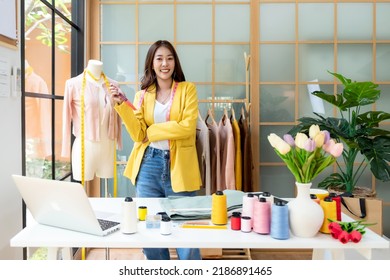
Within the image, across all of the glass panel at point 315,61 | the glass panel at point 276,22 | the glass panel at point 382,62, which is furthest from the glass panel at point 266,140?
the glass panel at point 382,62

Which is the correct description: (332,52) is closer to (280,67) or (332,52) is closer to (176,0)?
(280,67)

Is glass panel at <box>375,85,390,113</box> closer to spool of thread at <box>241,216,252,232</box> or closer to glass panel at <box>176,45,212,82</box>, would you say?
glass panel at <box>176,45,212,82</box>

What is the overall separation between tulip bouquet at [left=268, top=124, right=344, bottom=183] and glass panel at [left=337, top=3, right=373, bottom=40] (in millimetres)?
2210

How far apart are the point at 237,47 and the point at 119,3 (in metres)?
1.10

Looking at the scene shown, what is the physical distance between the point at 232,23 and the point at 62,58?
1.46 m

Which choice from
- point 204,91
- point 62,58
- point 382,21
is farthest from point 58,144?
point 382,21

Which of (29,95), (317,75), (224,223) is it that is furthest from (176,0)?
→ (224,223)

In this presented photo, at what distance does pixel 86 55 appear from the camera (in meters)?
3.13

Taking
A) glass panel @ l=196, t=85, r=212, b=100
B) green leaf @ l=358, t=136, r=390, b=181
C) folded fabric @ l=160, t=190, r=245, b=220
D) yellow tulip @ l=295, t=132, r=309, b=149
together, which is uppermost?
glass panel @ l=196, t=85, r=212, b=100

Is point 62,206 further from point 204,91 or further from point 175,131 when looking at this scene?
point 204,91

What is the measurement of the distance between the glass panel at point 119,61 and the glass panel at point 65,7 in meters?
0.41

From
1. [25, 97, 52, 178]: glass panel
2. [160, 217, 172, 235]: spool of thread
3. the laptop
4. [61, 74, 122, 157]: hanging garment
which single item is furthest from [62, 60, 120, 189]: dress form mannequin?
[160, 217, 172, 235]: spool of thread

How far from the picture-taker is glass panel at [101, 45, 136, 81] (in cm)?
323

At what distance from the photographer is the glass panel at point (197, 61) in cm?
322
